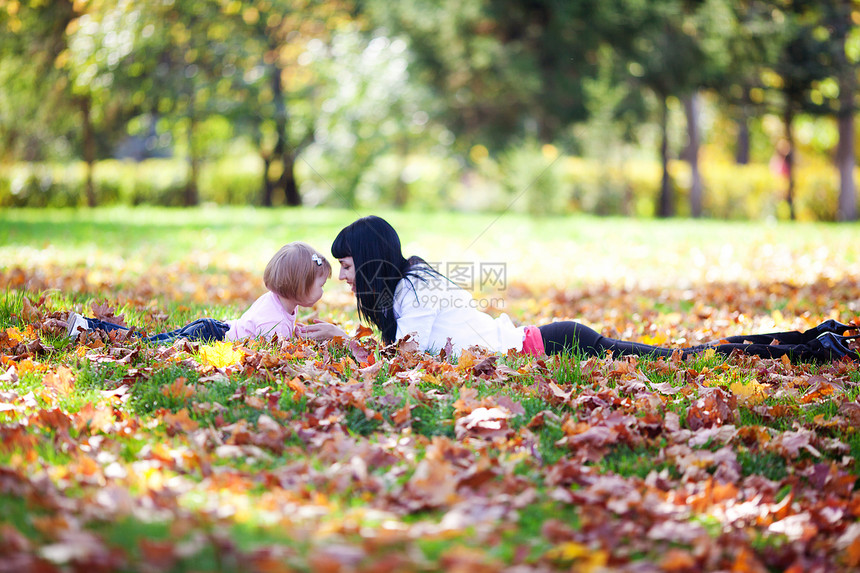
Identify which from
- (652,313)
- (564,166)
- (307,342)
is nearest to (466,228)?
(564,166)

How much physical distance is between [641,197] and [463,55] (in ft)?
21.6

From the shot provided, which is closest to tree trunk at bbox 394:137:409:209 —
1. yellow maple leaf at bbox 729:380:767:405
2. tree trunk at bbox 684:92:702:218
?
tree trunk at bbox 684:92:702:218

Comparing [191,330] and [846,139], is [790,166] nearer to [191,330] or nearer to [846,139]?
[846,139]

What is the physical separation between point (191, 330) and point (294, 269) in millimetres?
741

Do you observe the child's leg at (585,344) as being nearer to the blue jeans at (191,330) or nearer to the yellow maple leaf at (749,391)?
the yellow maple leaf at (749,391)

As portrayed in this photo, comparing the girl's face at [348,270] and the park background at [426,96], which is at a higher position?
the park background at [426,96]

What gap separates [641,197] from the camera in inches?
Answer: 782

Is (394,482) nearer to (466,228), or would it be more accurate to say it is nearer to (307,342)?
(307,342)

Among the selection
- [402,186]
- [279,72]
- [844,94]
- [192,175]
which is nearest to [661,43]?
[844,94]

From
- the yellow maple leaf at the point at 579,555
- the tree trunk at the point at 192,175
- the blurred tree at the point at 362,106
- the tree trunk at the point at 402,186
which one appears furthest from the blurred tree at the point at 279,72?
the yellow maple leaf at the point at 579,555

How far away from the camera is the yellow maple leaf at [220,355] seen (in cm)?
361

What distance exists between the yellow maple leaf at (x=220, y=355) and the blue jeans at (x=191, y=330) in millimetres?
520

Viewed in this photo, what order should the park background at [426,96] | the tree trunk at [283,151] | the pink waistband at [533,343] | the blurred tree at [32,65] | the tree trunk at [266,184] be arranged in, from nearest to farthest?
1. the pink waistband at [533,343]
2. the blurred tree at [32,65]
3. the park background at [426,96]
4. the tree trunk at [283,151]
5. the tree trunk at [266,184]

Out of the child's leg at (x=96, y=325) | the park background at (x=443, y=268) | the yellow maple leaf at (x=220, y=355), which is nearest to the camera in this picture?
the park background at (x=443, y=268)
